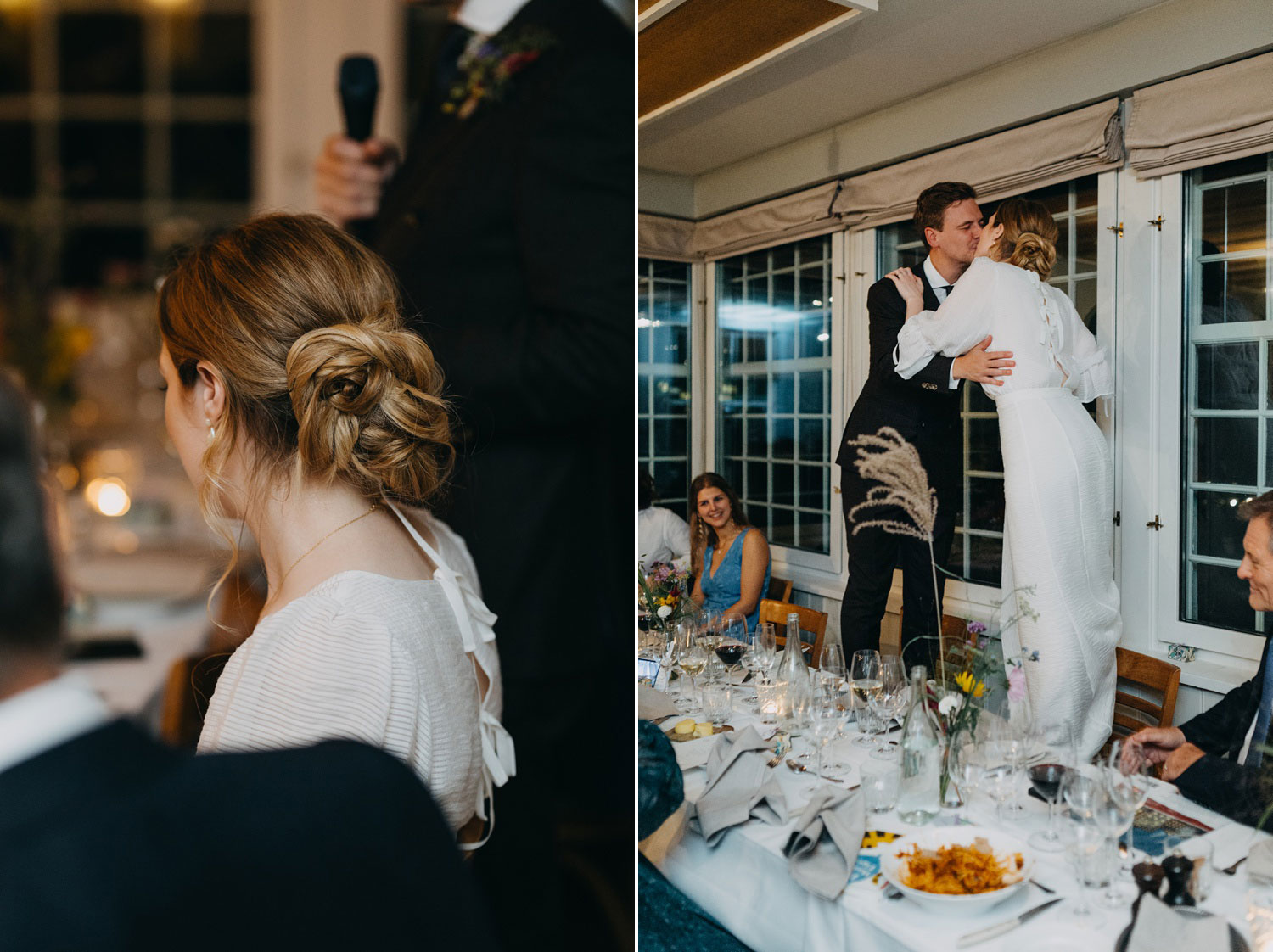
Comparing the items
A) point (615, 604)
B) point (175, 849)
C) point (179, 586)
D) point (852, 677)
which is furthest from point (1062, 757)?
point (179, 586)

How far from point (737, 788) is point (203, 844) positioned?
28.5 inches

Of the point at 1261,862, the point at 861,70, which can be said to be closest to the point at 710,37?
the point at 861,70

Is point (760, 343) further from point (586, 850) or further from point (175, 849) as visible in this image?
point (175, 849)

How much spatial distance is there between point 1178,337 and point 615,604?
75cm

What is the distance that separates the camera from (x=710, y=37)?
110cm

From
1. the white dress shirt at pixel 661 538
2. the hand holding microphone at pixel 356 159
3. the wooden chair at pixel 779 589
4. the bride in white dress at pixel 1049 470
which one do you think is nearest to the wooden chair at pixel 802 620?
the wooden chair at pixel 779 589

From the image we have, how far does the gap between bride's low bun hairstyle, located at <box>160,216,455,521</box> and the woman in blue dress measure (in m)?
0.41

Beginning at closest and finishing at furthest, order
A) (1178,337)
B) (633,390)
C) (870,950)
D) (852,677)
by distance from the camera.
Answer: (1178,337) → (870,950) → (852,677) → (633,390)

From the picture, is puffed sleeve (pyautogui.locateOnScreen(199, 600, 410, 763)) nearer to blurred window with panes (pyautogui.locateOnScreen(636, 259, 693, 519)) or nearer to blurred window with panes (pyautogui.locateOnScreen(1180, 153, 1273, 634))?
blurred window with panes (pyautogui.locateOnScreen(636, 259, 693, 519))

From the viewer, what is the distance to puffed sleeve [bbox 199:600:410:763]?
80 centimetres

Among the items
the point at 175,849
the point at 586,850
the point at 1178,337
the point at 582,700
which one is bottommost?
the point at 586,850

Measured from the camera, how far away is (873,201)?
39.6 inches

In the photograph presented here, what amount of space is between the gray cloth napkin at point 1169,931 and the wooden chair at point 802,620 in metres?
0.43

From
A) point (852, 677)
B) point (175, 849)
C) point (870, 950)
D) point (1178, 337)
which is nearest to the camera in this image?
point (175, 849)
